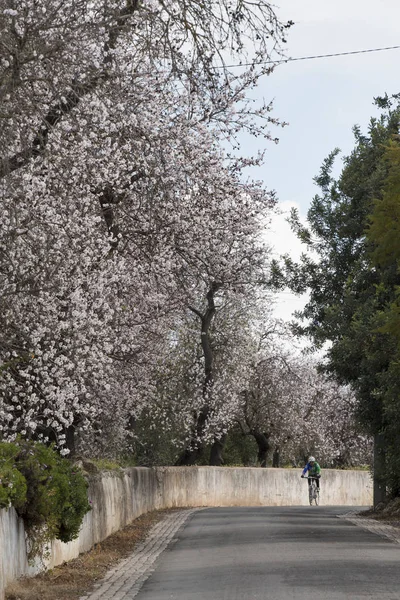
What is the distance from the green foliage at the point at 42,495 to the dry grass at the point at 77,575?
42 cm

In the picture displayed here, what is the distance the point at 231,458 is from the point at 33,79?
45201 millimetres

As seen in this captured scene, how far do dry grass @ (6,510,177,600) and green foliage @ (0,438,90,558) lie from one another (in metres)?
0.42

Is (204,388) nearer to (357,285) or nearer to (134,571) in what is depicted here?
(357,285)

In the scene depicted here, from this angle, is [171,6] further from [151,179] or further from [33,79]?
[151,179]

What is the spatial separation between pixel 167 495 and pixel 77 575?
66.3ft

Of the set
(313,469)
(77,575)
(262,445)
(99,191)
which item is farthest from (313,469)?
(77,575)

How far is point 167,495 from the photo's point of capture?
110ft

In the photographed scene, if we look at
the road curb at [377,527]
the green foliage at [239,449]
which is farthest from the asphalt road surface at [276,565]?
the green foliage at [239,449]

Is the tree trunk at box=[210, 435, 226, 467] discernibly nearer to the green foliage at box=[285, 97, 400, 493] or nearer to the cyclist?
the cyclist

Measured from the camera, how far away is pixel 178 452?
43500mm

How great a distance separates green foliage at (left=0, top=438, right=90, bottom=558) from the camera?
39.2 ft

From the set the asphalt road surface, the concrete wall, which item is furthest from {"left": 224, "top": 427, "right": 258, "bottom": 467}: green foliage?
the asphalt road surface

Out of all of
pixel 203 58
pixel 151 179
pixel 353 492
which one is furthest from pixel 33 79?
pixel 353 492

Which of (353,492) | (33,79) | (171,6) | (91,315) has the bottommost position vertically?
(353,492)
